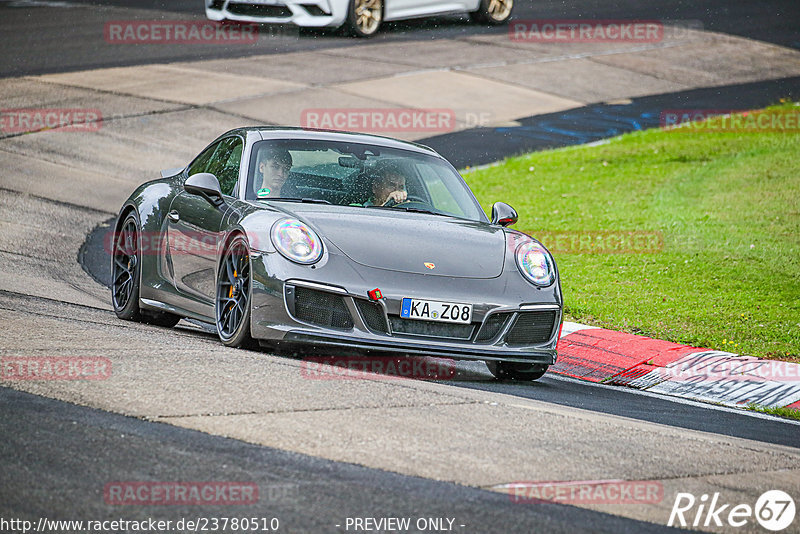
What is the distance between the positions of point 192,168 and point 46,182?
19.9 ft

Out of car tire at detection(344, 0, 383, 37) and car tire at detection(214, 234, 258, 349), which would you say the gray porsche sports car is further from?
car tire at detection(344, 0, 383, 37)

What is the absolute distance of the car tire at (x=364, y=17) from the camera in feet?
75.0

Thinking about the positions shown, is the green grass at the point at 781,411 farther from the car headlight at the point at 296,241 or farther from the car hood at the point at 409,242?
the car headlight at the point at 296,241

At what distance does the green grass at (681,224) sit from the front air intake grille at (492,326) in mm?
2657

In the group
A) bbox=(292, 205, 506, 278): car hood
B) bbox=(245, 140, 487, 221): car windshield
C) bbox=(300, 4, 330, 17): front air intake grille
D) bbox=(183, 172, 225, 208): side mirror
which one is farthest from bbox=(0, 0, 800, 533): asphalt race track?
bbox=(300, 4, 330, 17): front air intake grille

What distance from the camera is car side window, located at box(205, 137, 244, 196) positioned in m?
8.36

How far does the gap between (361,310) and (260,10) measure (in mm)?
15602

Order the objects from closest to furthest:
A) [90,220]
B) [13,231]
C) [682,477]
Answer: [682,477] → [13,231] → [90,220]

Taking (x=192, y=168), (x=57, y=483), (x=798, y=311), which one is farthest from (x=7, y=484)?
(x=798, y=311)

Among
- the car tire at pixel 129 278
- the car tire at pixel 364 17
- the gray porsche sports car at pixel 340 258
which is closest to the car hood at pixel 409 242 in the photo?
the gray porsche sports car at pixel 340 258

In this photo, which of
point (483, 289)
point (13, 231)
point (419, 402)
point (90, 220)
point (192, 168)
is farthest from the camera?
point (90, 220)

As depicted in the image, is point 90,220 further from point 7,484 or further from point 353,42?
point 353,42

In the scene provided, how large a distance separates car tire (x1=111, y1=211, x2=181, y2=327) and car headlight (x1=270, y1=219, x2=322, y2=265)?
77.9 inches

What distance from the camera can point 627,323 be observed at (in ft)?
32.7
